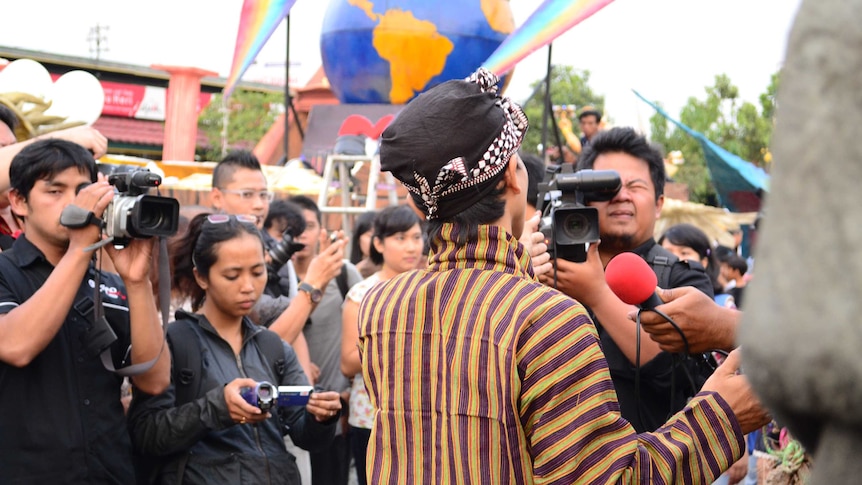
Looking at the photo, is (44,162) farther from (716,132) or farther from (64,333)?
(716,132)

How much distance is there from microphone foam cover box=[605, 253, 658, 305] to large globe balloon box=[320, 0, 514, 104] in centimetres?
1277

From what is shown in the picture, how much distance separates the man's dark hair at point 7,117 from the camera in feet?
13.1

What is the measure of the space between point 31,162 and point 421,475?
2.00 m

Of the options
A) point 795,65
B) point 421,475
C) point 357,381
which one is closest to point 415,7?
point 357,381

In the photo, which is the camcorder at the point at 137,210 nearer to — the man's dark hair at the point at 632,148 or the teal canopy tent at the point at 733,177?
the man's dark hair at the point at 632,148

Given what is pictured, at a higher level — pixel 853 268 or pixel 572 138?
pixel 572 138

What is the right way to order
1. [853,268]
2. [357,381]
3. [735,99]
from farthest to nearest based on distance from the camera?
[735,99]
[357,381]
[853,268]

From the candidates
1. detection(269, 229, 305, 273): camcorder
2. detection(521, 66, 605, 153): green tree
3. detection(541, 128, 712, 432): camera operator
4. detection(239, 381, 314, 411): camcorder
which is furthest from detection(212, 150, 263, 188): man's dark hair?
detection(521, 66, 605, 153): green tree

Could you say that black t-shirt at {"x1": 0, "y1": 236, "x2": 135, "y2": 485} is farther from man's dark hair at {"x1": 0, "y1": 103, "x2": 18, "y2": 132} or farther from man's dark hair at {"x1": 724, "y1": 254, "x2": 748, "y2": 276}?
man's dark hair at {"x1": 724, "y1": 254, "x2": 748, "y2": 276}

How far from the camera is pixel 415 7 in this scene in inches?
583

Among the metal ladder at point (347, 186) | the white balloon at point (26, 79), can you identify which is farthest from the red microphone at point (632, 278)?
the metal ladder at point (347, 186)

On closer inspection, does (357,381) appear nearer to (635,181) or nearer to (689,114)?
(635,181)

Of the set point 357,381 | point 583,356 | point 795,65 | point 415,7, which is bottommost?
point 357,381

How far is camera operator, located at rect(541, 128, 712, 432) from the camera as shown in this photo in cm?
256
